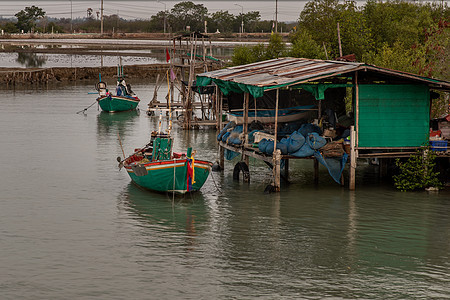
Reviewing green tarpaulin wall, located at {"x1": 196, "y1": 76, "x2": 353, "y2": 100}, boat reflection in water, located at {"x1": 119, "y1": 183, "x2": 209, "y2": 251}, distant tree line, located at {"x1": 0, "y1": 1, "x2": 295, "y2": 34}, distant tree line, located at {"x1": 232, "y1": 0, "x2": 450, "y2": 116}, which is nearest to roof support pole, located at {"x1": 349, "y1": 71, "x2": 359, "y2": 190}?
green tarpaulin wall, located at {"x1": 196, "y1": 76, "x2": 353, "y2": 100}

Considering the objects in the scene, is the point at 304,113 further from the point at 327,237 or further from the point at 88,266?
the point at 88,266

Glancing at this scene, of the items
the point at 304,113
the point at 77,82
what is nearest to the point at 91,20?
the point at 77,82

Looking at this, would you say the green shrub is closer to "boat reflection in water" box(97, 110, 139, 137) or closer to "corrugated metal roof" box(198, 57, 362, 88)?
"corrugated metal roof" box(198, 57, 362, 88)

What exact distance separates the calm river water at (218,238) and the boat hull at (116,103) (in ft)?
59.7

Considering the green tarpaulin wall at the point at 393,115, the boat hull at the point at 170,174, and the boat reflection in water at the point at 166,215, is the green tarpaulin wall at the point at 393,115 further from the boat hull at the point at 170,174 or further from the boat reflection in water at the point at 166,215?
the boat reflection in water at the point at 166,215

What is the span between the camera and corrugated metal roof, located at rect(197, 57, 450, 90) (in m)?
Result: 19.7

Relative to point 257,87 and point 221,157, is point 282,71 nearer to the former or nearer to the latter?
point 257,87

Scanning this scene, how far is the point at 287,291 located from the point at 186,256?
290cm

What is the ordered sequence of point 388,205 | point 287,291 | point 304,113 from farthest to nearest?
1. point 304,113
2. point 388,205
3. point 287,291

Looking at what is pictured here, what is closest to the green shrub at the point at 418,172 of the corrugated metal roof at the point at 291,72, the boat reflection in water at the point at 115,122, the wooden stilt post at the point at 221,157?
the corrugated metal roof at the point at 291,72

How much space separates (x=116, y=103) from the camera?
45344 millimetres

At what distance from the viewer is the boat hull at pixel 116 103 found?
4500cm

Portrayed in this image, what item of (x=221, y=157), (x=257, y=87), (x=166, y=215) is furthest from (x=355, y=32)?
(x=166, y=215)

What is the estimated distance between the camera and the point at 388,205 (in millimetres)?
20125
